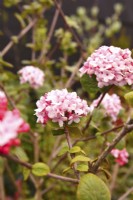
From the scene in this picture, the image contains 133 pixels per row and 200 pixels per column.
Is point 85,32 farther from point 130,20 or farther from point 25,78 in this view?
point 25,78

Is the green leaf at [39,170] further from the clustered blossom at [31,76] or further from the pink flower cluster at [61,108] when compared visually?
the clustered blossom at [31,76]

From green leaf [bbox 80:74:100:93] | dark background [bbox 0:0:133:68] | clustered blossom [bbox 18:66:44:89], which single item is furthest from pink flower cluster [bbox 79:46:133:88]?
dark background [bbox 0:0:133:68]

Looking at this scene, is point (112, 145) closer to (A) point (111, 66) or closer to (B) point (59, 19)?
(A) point (111, 66)

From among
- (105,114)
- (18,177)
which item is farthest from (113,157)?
(18,177)

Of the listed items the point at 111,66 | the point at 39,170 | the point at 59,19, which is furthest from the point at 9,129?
the point at 59,19

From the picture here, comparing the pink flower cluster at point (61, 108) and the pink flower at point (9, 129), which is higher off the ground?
the pink flower cluster at point (61, 108)

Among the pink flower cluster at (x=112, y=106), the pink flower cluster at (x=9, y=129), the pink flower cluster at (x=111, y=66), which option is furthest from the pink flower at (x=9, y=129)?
the pink flower cluster at (x=112, y=106)
